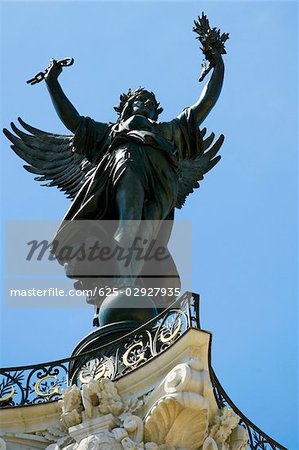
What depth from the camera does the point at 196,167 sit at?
20.9 m

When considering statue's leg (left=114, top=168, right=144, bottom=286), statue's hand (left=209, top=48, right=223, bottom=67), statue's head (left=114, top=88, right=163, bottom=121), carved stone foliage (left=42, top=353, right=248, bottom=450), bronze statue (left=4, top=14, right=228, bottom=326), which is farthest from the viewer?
statue's hand (left=209, top=48, right=223, bottom=67)

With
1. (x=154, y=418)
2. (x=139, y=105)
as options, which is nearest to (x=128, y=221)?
(x=139, y=105)

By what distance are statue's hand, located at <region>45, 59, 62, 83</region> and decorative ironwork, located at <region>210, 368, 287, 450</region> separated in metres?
5.92

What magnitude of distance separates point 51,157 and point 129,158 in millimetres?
2974

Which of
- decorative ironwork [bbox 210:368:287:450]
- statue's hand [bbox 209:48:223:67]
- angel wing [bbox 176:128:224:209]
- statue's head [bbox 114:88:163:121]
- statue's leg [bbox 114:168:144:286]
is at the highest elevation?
statue's hand [bbox 209:48:223:67]

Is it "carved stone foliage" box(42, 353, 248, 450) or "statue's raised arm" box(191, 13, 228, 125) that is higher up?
"statue's raised arm" box(191, 13, 228, 125)

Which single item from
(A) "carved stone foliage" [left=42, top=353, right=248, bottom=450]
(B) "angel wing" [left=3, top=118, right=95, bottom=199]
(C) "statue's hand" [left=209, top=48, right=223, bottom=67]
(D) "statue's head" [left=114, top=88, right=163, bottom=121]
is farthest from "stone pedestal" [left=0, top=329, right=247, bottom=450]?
(C) "statue's hand" [left=209, top=48, right=223, bottom=67]

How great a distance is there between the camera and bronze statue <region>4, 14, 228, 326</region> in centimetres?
1775

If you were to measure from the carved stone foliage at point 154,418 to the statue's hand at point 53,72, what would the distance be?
19.3 feet

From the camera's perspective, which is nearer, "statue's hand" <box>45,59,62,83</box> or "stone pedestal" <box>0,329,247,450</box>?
"stone pedestal" <box>0,329,247,450</box>

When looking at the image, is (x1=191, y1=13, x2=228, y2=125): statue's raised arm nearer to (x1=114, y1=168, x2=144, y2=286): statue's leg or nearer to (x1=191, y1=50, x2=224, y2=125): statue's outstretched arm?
(x1=191, y1=50, x2=224, y2=125): statue's outstretched arm

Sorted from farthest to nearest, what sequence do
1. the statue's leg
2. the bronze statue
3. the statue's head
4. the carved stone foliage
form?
the statue's head, the bronze statue, the statue's leg, the carved stone foliage

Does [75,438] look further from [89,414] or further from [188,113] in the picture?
[188,113]

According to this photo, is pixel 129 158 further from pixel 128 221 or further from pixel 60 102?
pixel 60 102
